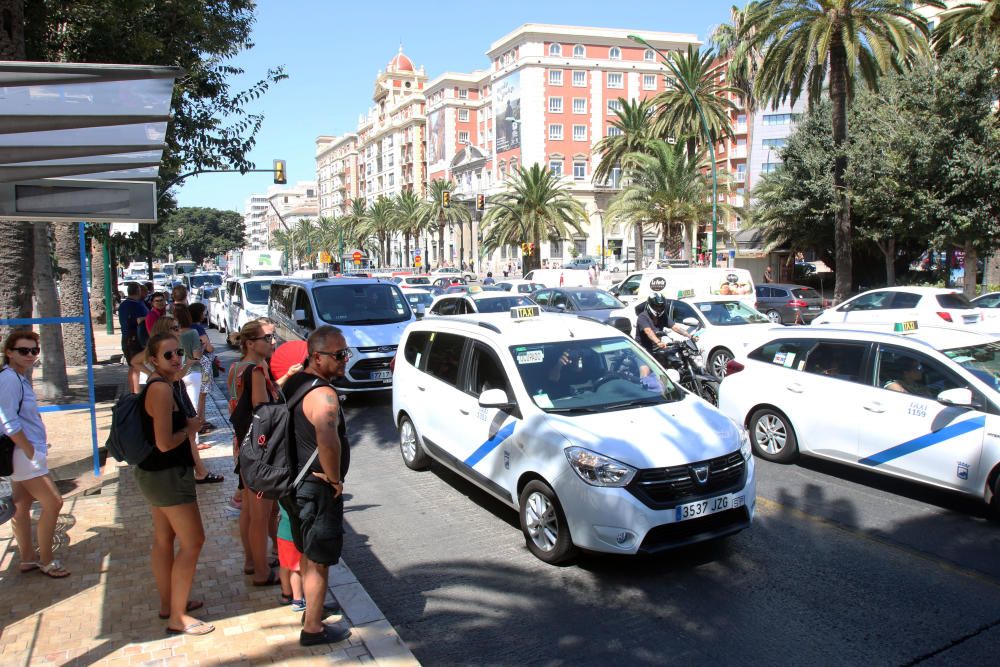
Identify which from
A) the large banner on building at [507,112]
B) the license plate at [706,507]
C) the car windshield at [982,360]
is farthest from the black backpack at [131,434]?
the large banner on building at [507,112]

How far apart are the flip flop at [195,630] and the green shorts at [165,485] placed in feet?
2.42

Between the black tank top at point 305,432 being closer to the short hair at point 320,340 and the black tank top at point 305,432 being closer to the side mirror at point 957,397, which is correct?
the short hair at point 320,340

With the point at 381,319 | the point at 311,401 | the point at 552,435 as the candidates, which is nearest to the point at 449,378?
the point at 552,435

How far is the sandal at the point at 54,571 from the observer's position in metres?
5.05

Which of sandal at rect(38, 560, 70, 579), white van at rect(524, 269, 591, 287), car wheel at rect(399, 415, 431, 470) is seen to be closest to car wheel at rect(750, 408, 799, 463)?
car wheel at rect(399, 415, 431, 470)

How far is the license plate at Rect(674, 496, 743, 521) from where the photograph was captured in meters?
5.00

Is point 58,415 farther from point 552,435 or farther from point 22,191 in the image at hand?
point 552,435

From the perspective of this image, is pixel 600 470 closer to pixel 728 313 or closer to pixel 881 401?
pixel 881 401

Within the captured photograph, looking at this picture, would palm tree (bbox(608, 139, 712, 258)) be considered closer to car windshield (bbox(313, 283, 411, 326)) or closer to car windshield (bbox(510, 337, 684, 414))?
car windshield (bbox(313, 283, 411, 326))

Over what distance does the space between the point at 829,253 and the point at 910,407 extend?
35648 mm

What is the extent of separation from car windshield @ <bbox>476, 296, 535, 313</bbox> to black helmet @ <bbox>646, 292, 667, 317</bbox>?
3207mm

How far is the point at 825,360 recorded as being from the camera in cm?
766

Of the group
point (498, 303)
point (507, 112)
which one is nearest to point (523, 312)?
point (498, 303)

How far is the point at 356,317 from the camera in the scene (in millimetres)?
12438
